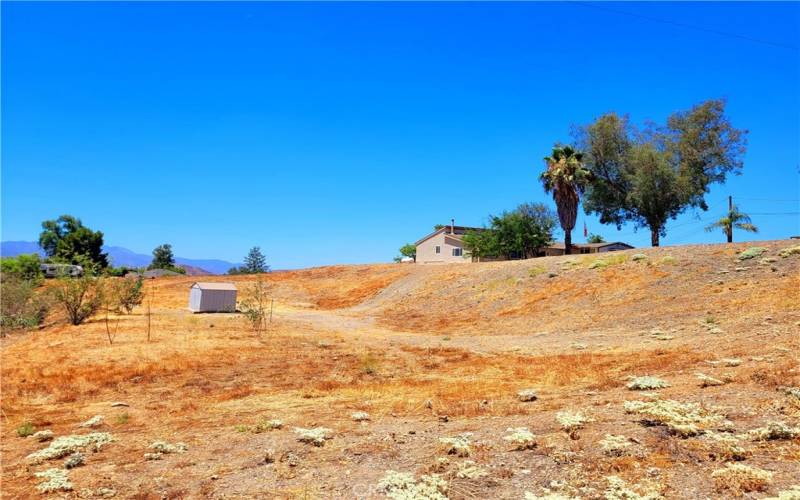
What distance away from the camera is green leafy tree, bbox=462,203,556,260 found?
58.7 m

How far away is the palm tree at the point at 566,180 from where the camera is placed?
4659 centimetres

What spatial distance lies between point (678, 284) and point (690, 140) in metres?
27.8

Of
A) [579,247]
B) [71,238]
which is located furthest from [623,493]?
[71,238]

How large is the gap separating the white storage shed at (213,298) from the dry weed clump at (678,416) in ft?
110

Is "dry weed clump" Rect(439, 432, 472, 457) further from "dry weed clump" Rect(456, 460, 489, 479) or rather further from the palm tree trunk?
the palm tree trunk

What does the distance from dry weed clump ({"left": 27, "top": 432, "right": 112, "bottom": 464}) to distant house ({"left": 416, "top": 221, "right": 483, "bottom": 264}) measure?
183ft

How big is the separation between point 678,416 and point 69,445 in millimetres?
9974

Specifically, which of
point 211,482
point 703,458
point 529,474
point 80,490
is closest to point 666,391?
point 703,458

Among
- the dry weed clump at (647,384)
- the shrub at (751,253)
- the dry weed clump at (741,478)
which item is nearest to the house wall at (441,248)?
the shrub at (751,253)

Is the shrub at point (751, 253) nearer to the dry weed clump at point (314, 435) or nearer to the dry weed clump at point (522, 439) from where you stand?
the dry weed clump at point (522, 439)

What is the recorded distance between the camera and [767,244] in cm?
2783

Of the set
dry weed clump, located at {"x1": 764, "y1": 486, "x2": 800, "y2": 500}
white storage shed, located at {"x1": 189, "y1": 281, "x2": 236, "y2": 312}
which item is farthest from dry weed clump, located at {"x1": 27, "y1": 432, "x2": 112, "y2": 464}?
white storage shed, located at {"x1": 189, "y1": 281, "x2": 236, "y2": 312}

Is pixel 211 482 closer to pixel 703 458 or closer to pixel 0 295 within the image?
pixel 703 458

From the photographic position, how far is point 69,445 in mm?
8023
